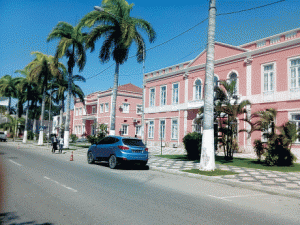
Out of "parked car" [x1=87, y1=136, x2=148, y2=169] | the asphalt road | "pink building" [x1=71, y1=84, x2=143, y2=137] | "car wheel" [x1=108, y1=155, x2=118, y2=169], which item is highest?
"pink building" [x1=71, y1=84, x2=143, y2=137]

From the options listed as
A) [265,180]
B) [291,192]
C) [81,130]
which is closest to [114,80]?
[265,180]

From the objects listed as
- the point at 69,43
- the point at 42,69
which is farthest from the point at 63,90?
the point at 69,43

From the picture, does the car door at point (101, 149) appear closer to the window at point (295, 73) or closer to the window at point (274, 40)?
the window at point (295, 73)

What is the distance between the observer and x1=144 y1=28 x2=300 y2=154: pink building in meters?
20.7

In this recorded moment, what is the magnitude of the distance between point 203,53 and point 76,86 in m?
18.6

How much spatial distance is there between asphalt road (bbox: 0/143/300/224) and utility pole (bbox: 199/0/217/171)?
3.42 metres

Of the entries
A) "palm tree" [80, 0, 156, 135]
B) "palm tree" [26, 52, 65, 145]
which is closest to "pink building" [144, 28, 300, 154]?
"palm tree" [80, 0, 156, 135]

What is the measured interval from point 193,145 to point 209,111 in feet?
22.3

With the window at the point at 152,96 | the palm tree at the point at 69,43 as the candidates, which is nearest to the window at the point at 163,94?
the window at the point at 152,96

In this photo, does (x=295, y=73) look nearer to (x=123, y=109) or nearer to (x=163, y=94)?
(x=163, y=94)

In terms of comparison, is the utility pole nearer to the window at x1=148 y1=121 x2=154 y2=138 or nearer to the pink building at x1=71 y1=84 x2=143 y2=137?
the window at x1=148 y1=121 x2=154 y2=138

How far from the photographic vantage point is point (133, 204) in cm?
612

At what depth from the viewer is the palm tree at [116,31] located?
21.2m

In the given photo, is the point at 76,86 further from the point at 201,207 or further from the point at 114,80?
the point at 201,207
